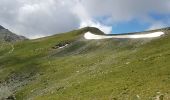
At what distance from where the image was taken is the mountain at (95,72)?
5163 centimetres

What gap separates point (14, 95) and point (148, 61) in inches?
938

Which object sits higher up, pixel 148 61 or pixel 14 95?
pixel 148 61

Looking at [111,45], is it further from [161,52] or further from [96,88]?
[96,88]

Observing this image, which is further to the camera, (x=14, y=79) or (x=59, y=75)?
(x=14, y=79)

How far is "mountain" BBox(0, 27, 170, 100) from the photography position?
51634mm

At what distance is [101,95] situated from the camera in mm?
51719

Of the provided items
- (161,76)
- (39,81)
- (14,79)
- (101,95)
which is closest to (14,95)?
(39,81)

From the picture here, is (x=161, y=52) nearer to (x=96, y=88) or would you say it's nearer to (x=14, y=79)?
(x=96, y=88)

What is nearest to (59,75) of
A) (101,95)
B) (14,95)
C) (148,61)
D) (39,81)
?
(39,81)

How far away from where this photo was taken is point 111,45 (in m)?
90.3

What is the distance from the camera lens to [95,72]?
220ft

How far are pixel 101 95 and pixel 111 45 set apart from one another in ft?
129

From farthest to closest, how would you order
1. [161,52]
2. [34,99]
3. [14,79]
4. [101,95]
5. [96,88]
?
[14,79], [161,52], [34,99], [96,88], [101,95]

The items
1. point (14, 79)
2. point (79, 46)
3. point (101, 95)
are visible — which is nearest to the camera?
point (101, 95)
